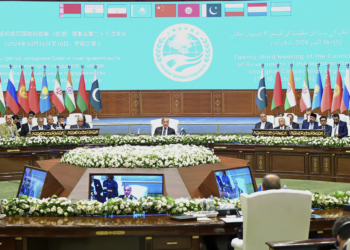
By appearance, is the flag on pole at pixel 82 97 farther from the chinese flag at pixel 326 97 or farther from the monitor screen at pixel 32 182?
the monitor screen at pixel 32 182

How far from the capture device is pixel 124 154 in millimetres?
5883

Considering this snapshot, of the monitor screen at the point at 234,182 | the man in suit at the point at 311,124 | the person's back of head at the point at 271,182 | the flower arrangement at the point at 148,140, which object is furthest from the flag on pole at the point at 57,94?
the person's back of head at the point at 271,182

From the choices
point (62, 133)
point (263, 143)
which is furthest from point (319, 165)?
point (62, 133)

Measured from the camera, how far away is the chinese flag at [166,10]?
1595 cm

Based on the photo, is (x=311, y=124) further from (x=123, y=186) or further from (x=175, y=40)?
(x=123, y=186)

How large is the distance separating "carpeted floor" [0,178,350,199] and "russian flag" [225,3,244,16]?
323 inches

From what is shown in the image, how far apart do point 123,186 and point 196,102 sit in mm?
12711

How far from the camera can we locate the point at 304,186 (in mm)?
8469

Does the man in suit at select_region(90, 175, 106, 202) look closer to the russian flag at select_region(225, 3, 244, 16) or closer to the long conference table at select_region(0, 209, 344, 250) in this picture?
the long conference table at select_region(0, 209, 344, 250)

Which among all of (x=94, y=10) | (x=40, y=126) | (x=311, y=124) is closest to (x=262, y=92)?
(x=311, y=124)

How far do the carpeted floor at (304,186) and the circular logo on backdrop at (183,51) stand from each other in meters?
7.82

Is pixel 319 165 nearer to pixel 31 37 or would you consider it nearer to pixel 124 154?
pixel 124 154

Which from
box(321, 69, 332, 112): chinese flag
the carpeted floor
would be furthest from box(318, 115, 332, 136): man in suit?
box(321, 69, 332, 112): chinese flag

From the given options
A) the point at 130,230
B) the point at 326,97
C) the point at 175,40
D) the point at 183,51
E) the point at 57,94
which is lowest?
the point at 130,230
